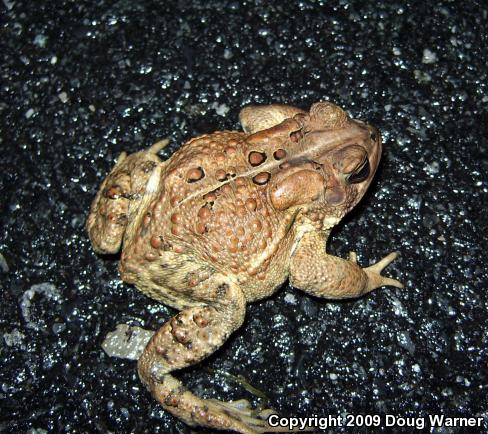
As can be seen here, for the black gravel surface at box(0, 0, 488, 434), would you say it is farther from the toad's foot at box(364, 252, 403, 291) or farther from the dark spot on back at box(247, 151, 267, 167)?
the dark spot on back at box(247, 151, 267, 167)

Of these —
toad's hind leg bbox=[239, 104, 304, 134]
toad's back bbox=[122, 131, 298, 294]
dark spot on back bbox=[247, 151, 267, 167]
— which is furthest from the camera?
toad's hind leg bbox=[239, 104, 304, 134]

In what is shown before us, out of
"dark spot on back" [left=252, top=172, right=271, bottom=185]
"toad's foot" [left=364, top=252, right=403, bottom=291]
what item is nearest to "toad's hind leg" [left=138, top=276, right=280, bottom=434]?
"dark spot on back" [left=252, top=172, right=271, bottom=185]

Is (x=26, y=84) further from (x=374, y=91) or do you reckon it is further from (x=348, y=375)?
(x=348, y=375)

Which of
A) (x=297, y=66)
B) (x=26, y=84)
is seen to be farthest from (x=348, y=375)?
(x=26, y=84)

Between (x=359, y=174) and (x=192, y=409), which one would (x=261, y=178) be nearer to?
(x=359, y=174)

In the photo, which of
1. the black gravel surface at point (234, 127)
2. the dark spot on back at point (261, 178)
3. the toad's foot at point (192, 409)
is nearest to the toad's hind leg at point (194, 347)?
the toad's foot at point (192, 409)

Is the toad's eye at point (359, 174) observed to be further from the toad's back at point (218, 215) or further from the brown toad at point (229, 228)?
the toad's back at point (218, 215)
